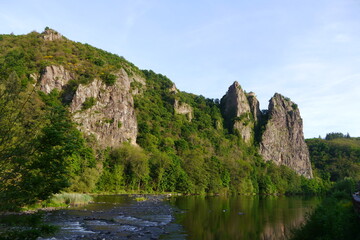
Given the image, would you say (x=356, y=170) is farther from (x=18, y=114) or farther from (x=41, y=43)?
(x=18, y=114)

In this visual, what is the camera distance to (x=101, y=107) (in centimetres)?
10838

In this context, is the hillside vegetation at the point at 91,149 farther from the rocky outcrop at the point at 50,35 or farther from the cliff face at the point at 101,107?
the rocky outcrop at the point at 50,35

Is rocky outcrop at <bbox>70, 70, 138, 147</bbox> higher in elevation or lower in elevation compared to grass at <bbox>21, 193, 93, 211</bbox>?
higher

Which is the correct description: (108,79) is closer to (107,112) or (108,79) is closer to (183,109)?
(107,112)

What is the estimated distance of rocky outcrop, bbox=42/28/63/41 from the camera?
137562mm

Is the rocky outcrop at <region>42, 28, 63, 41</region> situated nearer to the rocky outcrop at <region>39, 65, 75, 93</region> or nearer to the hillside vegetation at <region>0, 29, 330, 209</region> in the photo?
the hillside vegetation at <region>0, 29, 330, 209</region>

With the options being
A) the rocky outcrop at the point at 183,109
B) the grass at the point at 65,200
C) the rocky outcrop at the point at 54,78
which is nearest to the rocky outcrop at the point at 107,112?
the rocky outcrop at the point at 54,78

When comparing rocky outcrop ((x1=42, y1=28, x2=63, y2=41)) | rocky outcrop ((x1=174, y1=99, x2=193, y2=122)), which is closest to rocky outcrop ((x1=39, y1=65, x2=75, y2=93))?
rocky outcrop ((x1=42, y1=28, x2=63, y2=41))

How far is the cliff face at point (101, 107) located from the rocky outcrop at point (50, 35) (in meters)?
38.8

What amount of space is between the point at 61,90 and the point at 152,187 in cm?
4783

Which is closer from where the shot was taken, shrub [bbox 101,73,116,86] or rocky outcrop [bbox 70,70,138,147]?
rocky outcrop [bbox 70,70,138,147]

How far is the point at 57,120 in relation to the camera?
37.0 ft

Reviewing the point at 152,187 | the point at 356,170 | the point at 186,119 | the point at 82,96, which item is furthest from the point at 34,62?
the point at 356,170

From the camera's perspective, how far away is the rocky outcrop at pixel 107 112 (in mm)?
100000
